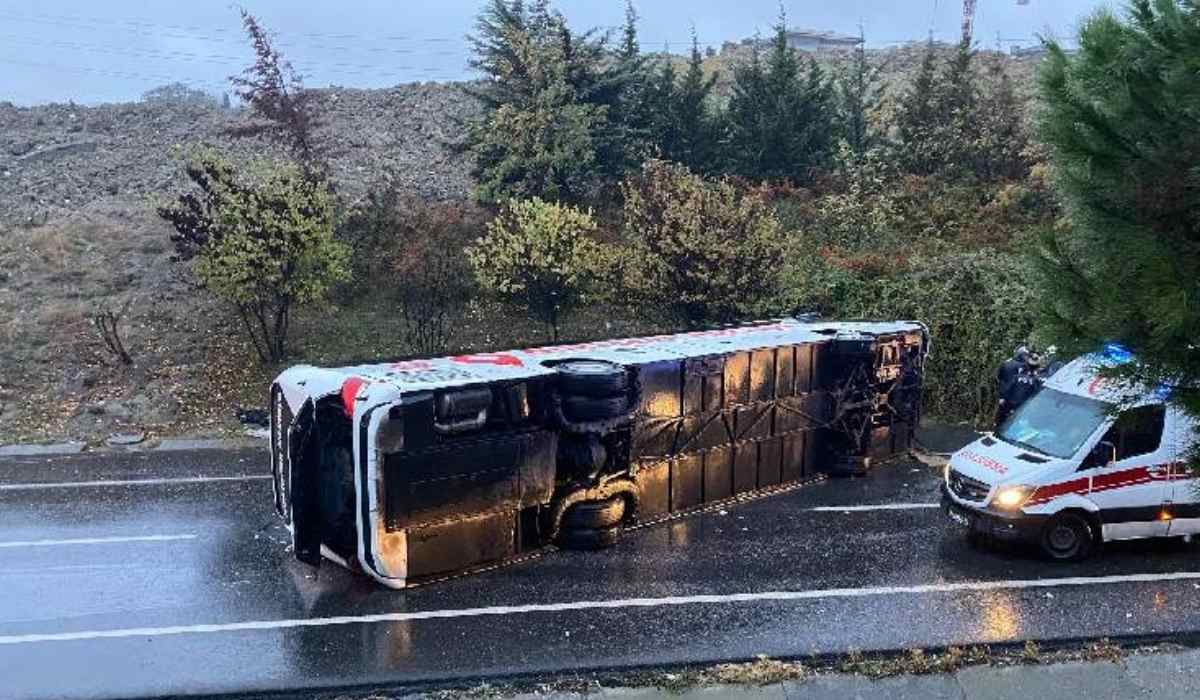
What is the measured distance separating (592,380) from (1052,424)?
5287 millimetres

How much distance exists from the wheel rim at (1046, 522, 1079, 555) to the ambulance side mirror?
0.74m

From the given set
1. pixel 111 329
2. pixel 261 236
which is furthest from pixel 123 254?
pixel 261 236

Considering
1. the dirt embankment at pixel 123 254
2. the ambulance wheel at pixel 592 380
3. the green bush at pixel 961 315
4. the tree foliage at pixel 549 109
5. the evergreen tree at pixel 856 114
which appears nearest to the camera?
the ambulance wheel at pixel 592 380

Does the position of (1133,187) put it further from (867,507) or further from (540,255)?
(540,255)

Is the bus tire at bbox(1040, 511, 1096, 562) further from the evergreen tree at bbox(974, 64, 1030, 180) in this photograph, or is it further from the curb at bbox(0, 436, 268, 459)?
the evergreen tree at bbox(974, 64, 1030, 180)

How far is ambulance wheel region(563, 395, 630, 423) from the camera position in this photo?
10.7 meters

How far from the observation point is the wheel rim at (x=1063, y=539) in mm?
10867

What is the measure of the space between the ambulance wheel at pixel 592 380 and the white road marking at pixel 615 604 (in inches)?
86.7

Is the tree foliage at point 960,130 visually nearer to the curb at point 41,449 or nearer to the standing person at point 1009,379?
the standing person at point 1009,379

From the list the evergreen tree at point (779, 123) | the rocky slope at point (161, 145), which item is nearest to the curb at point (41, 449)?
the rocky slope at point (161, 145)

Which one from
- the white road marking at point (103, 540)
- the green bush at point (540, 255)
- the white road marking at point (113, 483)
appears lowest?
the white road marking at point (103, 540)

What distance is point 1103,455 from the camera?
10758 millimetres

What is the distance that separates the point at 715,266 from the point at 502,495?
8.47 m

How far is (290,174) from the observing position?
1783cm
